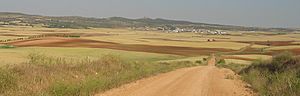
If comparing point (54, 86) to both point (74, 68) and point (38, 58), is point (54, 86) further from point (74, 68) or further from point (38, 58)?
point (38, 58)

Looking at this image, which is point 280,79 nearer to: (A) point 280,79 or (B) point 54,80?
(A) point 280,79

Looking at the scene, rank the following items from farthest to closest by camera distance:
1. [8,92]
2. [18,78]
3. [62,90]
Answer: [18,78]
[62,90]
[8,92]

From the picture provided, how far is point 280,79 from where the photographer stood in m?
22.8

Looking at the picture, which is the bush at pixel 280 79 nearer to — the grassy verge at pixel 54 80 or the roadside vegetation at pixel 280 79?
the roadside vegetation at pixel 280 79

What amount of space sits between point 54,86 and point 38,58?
10.2m

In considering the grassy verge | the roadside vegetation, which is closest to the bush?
the roadside vegetation

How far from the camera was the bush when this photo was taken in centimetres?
1828

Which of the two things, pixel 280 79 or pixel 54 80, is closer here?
pixel 54 80

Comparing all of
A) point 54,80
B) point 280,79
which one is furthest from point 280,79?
point 54,80

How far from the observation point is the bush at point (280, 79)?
18281 millimetres

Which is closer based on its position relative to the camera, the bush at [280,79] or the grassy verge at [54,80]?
the grassy verge at [54,80]

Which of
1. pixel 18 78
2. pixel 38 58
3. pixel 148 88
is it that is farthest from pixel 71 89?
pixel 38 58

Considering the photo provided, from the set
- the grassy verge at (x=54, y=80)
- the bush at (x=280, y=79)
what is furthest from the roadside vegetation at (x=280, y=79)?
the grassy verge at (x=54, y=80)

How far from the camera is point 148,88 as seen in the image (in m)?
22.3
